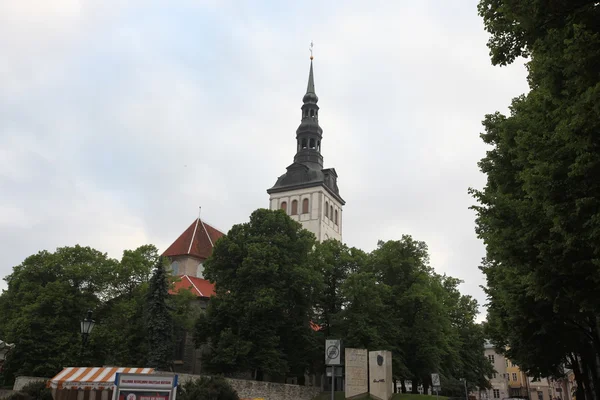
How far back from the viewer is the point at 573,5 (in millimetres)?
9078

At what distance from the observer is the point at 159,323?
33875 mm

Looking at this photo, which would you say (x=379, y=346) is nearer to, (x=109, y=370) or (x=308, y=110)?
(x=109, y=370)

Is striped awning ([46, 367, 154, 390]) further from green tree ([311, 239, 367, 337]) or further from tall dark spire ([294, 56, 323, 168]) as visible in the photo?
tall dark spire ([294, 56, 323, 168])

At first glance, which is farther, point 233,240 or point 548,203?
point 233,240

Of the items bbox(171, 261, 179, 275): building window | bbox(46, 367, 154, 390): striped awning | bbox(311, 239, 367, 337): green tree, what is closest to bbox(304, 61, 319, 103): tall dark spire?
bbox(171, 261, 179, 275): building window

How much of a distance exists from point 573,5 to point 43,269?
3543 centimetres

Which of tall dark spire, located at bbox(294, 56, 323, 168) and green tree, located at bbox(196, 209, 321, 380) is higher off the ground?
tall dark spire, located at bbox(294, 56, 323, 168)

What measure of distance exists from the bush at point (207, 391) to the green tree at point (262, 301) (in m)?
14.1

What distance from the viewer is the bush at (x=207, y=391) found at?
16.0 meters

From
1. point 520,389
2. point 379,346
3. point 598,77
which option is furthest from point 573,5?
point 520,389

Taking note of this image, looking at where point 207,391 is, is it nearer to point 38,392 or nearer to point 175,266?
point 38,392

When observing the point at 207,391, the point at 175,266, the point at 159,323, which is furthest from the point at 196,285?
the point at 207,391

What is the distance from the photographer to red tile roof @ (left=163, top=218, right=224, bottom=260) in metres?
51.8

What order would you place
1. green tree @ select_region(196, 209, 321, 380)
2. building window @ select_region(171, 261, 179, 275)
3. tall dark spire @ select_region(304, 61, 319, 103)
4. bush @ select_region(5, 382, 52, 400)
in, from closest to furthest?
1. bush @ select_region(5, 382, 52, 400)
2. green tree @ select_region(196, 209, 321, 380)
3. building window @ select_region(171, 261, 179, 275)
4. tall dark spire @ select_region(304, 61, 319, 103)
